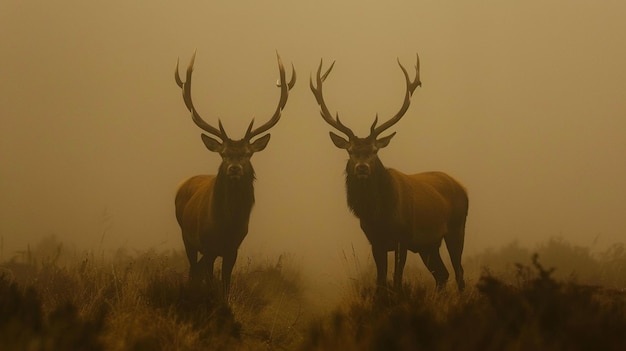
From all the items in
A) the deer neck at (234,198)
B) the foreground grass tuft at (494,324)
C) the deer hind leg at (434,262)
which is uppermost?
the deer neck at (234,198)

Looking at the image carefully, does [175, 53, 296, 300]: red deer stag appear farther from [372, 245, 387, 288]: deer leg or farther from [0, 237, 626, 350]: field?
[372, 245, 387, 288]: deer leg

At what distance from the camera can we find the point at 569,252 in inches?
356

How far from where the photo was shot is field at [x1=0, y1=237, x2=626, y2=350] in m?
3.38

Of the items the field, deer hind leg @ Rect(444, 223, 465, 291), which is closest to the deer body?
the field

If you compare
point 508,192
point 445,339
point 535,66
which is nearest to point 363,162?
point 445,339

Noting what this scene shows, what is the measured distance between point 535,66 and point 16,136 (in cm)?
857

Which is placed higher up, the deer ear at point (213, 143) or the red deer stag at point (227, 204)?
the deer ear at point (213, 143)

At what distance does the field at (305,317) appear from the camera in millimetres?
3379

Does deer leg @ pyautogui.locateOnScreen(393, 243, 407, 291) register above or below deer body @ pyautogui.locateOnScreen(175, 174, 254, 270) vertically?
below

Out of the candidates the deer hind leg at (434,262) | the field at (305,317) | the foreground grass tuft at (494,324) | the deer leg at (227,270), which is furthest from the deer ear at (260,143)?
the foreground grass tuft at (494,324)

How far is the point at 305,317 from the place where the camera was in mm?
5930

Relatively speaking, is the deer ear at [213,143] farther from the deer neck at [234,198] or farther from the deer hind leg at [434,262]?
the deer hind leg at [434,262]

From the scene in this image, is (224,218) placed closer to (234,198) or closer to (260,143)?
(234,198)

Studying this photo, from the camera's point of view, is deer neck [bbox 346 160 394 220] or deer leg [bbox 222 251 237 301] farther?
deer neck [bbox 346 160 394 220]
